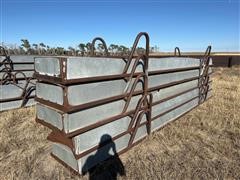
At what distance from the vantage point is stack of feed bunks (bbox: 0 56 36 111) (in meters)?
4.16

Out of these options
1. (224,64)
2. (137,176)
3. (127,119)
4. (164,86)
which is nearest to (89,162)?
(137,176)

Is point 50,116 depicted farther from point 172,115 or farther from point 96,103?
point 172,115

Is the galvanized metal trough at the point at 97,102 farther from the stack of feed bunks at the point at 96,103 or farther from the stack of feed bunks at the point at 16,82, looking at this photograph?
the stack of feed bunks at the point at 16,82

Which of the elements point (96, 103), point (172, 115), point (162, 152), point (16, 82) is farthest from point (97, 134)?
point (16, 82)

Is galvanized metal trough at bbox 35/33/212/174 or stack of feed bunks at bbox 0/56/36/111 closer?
galvanized metal trough at bbox 35/33/212/174

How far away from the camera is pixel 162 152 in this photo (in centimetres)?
264

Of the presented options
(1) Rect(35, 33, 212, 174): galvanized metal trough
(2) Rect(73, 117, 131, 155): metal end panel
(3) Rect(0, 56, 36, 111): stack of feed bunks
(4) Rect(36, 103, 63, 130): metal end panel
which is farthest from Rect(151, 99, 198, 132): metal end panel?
(3) Rect(0, 56, 36, 111): stack of feed bunks

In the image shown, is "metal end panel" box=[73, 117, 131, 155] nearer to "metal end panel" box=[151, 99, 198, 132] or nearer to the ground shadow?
the ground shadow

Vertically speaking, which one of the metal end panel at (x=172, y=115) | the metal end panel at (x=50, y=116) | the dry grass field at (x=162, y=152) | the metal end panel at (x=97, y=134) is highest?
the metal end panel at (x=50, y=116)

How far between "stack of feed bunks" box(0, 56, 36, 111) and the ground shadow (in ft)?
9.28

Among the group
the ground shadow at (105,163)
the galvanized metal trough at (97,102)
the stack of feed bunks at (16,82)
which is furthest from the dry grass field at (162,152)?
the stack of feed bunks at (16,82)

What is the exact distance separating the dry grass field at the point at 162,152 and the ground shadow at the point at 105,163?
0.05 m

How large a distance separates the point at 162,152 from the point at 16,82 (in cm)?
→ 373

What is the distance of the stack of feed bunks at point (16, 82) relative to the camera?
416 centimetres
